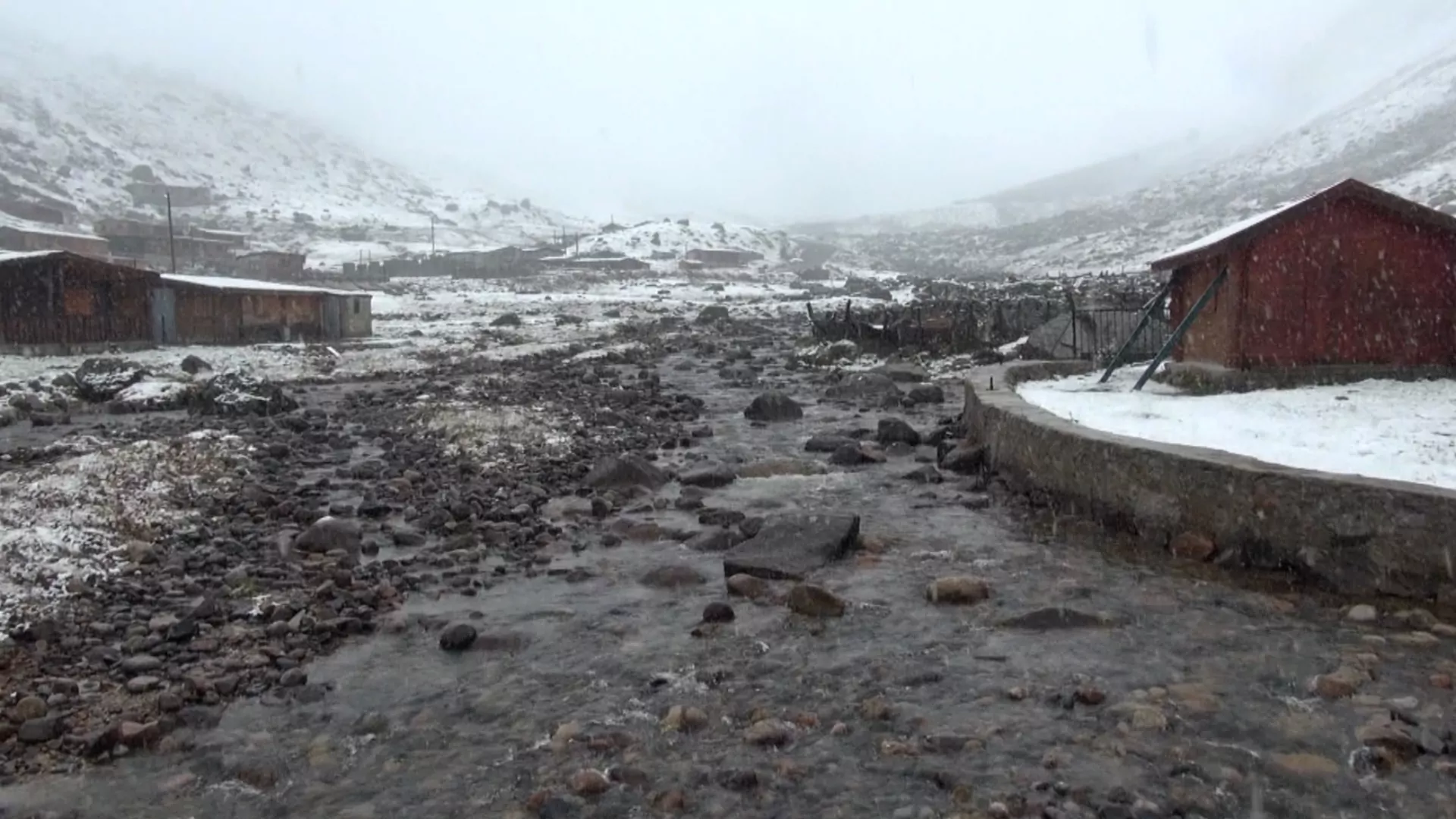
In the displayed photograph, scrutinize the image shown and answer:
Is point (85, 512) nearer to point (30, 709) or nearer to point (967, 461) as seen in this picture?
point (30, 709)

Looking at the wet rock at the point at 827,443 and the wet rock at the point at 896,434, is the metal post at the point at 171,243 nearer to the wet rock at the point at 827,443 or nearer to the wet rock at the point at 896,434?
the wet rock at the point at 827,443

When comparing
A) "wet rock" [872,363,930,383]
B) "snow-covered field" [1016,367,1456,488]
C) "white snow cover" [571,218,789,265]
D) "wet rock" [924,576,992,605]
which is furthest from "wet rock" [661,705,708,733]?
"white snow cover" [571,218,789,265]

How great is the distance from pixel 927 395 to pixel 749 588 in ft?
36.8

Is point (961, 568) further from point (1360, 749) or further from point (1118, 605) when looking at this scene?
point (1360, 749)

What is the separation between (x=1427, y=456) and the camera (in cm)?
750

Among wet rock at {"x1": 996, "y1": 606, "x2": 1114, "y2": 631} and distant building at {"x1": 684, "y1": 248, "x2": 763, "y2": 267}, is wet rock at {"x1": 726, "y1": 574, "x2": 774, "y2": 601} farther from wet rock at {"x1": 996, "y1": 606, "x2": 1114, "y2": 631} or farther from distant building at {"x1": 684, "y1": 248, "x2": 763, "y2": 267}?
distant building at {"x1": 684, "y1": 248, "x2": 763, "y2": 267}

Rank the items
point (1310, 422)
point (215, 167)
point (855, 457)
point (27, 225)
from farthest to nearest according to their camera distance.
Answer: point (215, 167) < point (27, 225) < point (855, 457) < point (1310, 422)

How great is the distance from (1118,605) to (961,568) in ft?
4.41

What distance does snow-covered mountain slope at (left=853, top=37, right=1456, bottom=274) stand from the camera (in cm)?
8150

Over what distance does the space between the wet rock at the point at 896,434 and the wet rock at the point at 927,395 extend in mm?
4166

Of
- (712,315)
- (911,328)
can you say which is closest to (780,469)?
(911,328)

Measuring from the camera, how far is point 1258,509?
23.0 feet

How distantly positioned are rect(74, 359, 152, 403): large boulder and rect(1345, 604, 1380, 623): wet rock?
19543mm

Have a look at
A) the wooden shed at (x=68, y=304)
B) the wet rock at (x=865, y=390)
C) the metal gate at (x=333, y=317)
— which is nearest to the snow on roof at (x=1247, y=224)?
the wet rock at (x=865, y=390)
